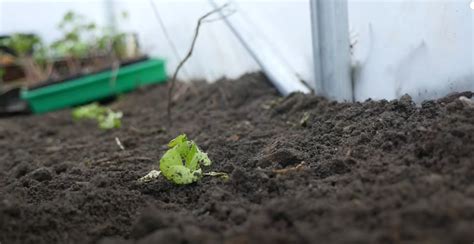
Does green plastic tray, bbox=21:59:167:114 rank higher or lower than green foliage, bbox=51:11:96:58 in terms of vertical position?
lower

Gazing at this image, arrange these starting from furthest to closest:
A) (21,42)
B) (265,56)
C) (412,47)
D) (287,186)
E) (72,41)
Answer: (72,41), (21,42), (265,56), (412,47), (287,186)

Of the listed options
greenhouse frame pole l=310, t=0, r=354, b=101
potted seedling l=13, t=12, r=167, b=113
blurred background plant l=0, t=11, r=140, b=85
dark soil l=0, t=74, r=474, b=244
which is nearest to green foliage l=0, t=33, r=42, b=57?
blurred background plant l=0, t=11, r=140, b=85

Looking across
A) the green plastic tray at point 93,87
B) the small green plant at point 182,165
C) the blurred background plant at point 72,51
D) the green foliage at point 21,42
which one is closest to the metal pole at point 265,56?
the small green plant at point 182,165

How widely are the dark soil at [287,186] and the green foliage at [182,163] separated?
31 mm

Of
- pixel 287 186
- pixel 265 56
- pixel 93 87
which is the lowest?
pixel 93 87

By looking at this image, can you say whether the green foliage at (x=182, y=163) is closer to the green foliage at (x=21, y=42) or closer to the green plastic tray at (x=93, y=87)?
the green plastic tray at (x=93, y=87)

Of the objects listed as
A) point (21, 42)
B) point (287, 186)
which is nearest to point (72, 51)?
point (21, 42)

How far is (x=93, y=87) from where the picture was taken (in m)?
3.60

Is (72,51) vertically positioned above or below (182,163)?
above

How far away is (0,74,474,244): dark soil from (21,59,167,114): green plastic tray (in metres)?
1.69

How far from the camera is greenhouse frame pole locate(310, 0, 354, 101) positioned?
1729mm

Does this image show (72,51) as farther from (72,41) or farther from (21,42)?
(21,42)

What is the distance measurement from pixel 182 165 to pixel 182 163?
0.01m

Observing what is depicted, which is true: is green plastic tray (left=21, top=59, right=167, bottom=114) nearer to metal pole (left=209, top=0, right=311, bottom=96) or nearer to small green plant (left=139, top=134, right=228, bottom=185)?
metal pole (left=209, top=0, right=311, bottom=96)
